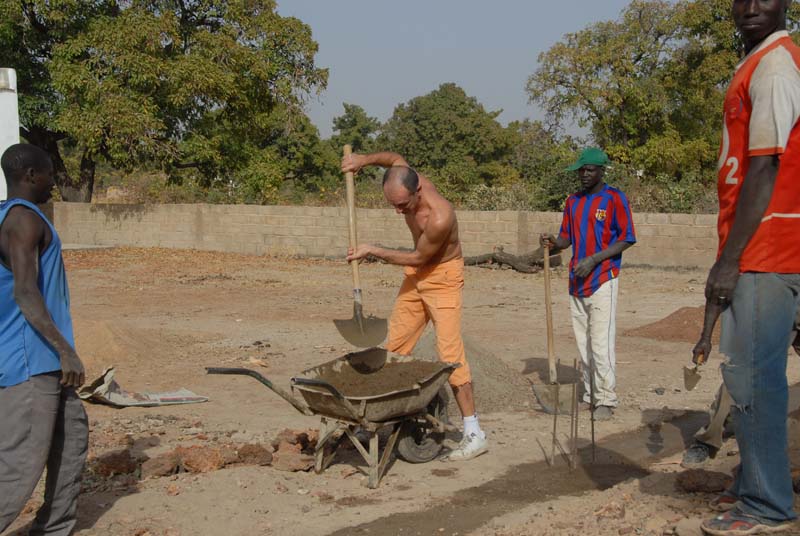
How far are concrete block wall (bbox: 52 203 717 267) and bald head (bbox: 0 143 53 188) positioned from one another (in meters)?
14.5

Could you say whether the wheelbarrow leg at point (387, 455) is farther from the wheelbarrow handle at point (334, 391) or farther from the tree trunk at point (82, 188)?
the tree trunk at point (82, 188)

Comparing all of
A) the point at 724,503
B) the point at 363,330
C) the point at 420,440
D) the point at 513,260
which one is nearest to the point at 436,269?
the point at 363,330

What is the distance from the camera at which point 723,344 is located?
3.52 meters

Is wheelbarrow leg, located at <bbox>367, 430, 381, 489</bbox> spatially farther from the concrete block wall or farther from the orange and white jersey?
the concrete block wall

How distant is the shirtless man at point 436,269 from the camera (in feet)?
18.6

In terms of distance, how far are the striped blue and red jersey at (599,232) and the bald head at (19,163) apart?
4036 mm

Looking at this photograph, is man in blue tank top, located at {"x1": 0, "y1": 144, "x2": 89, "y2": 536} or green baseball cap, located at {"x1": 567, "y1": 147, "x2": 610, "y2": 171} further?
green baseball cap, located at {"x1": 567, "y1": 147, "x2": 610, "y2": 171}

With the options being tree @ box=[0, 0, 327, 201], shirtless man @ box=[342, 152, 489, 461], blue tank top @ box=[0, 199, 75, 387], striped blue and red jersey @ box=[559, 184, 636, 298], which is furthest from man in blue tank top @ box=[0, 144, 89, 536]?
tree @ box=[0, 0, 327, 201]

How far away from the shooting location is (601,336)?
6.73 m

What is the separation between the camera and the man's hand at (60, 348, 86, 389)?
13.1 ft

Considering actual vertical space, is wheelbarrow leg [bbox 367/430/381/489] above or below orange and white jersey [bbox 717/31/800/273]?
below

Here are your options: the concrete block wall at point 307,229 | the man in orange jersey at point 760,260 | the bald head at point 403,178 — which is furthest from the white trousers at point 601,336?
the concrete block wall at point 307,229

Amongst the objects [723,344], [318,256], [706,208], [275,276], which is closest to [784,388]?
[723,344]

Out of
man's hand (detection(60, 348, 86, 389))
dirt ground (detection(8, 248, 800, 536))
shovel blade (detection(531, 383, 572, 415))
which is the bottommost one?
dirt ground (detection(8, 248, 800, 536))
